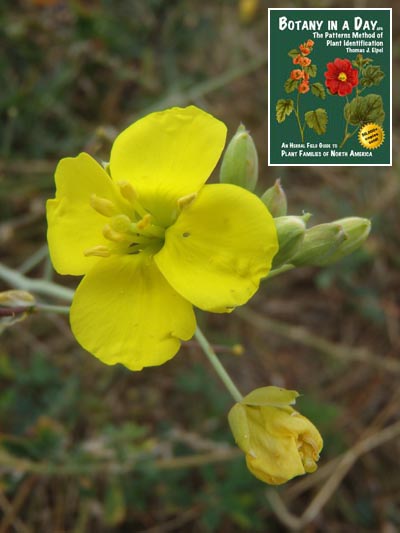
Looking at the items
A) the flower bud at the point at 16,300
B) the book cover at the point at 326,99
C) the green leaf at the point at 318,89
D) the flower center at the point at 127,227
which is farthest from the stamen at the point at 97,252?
the green leaf at the point at 318,89

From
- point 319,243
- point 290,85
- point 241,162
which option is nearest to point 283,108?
point 290,85

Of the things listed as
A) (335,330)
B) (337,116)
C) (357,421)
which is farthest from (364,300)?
(337,116)

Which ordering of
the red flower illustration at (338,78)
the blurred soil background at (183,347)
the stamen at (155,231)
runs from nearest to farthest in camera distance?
the stamen at (155,231) → the red flower illustration at (338,78) → the blurred soil background at (183,347)

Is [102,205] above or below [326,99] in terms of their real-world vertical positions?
below

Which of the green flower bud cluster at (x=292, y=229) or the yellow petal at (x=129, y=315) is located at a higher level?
the green flower bud cluster at (x=292, y=229)

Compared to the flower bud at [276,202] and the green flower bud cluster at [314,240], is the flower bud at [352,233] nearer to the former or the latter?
the green flower bud cluster at [314,240]

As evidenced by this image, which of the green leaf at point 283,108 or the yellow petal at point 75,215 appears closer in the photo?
the yellow petal at point 75,215

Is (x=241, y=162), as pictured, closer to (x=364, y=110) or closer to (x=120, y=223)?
(x=120, y=223)

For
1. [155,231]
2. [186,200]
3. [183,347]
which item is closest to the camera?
[186,200]
